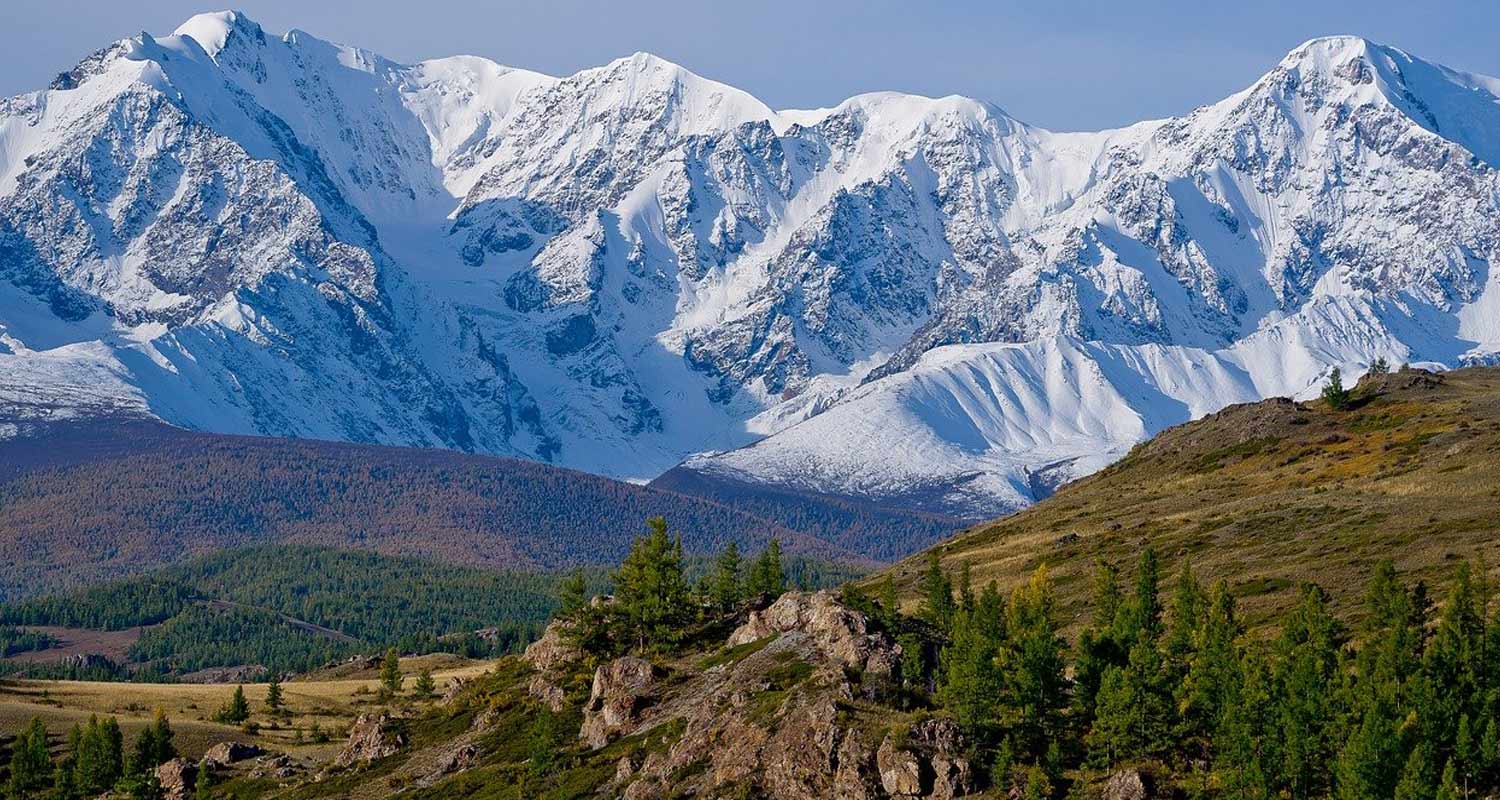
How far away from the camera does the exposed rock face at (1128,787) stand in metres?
108

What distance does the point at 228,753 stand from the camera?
16812 centimetres

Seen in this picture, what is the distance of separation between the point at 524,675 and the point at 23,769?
132ft

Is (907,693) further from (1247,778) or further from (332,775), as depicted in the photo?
(332,775)

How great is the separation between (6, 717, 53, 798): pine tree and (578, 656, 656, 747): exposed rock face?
52289mm

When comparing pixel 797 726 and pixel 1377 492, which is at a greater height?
pixel 1377 492

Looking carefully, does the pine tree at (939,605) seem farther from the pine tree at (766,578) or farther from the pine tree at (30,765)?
the pine tree at (30,765)

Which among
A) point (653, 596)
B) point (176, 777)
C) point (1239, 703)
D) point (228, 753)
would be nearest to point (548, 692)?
point (653, 596)

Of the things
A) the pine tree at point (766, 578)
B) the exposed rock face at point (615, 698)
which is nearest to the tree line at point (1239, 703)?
the exposed rock face at point (615, 698)

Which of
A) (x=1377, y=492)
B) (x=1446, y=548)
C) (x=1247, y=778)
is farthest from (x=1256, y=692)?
(x=1377, y=492)

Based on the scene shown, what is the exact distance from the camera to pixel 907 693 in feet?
399

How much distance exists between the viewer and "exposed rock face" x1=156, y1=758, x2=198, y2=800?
161 metres

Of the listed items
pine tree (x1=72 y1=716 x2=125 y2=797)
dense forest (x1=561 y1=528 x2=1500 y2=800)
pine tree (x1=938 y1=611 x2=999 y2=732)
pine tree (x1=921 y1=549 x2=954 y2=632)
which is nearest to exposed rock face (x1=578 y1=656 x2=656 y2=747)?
dense forest (x1=561 y1=528 x2=1500 y2=800)

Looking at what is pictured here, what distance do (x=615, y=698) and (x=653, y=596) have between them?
1726cm

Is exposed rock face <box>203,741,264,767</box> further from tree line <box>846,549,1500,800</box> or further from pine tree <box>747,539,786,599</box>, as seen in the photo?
tree line <box>846,549,1500,800</box>
